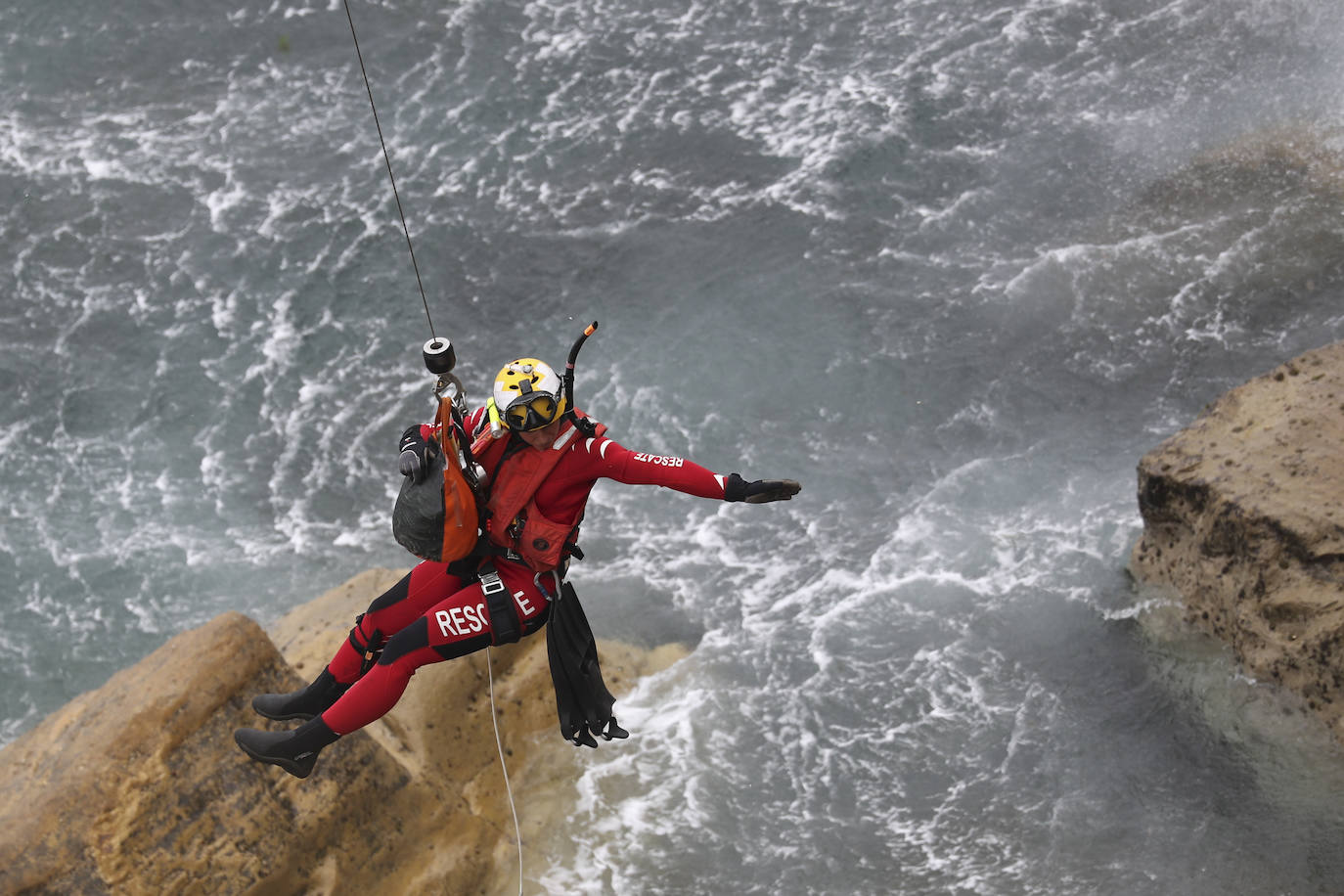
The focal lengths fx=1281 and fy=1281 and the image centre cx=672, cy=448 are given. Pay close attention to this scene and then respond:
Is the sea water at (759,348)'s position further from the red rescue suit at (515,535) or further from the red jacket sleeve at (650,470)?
the red jacket sleeve at (650,470)

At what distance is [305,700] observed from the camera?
27.1ft

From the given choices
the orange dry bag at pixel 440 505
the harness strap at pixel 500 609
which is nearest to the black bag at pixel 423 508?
the orange dry bag at pixel 440 505

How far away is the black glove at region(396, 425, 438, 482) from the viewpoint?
6859 millimetres

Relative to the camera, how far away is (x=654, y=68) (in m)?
20.8

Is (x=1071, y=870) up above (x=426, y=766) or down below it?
below

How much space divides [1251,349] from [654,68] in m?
Answer: 10.4

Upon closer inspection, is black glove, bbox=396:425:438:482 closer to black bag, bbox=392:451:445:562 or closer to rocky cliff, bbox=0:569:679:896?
black bag, bbox=392:451:445:562

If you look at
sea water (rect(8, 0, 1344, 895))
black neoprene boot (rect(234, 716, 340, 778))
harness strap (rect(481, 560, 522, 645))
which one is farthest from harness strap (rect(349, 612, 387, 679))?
sea water (rect(8, 0, 1344, 895))

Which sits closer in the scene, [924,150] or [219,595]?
[219,595]

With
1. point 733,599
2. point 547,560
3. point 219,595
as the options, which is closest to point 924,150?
point 733,599

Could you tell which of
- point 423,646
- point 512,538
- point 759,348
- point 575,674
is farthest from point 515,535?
point 759,348

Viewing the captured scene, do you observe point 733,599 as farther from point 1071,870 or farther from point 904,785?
point 1071,870

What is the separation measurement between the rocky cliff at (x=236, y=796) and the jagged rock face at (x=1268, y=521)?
6015 mm

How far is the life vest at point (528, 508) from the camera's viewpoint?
747 cm
